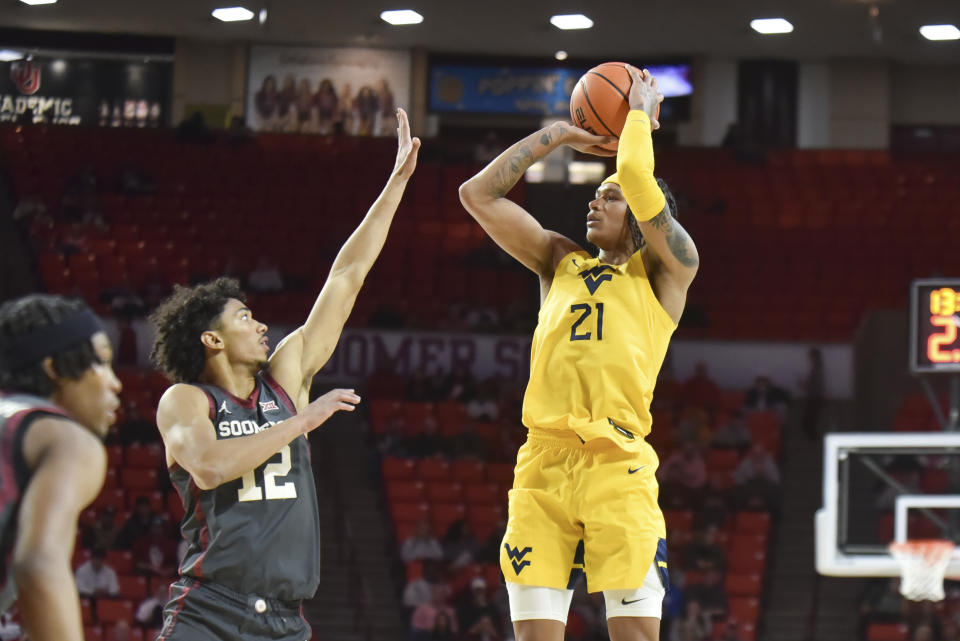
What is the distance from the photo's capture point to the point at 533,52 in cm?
1922

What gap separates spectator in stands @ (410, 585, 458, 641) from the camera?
1094cm

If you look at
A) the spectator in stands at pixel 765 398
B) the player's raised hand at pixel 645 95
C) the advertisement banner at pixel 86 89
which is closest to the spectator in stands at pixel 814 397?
the spectator in stands at pixel 765 398

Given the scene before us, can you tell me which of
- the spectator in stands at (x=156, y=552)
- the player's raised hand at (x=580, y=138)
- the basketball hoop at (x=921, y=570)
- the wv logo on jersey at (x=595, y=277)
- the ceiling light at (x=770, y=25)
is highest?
the ceiling light at (x=770, y=25)

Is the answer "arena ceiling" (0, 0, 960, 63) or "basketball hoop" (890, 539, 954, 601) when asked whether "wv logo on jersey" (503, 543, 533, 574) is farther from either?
"arena ceiling" (0, 0, 960, 63)

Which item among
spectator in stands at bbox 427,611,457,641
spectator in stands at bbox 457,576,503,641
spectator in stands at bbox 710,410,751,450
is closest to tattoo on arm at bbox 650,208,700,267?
spectator in stands at bbox 457,576,503,641

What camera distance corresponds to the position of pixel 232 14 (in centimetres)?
1738

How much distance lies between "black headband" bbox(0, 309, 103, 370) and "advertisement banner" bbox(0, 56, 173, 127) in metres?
16.7

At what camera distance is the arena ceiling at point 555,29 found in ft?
→ 54.2

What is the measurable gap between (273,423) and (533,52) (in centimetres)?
1590

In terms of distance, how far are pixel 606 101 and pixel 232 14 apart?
13788 mm

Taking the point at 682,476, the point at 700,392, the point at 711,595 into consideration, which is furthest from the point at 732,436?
the point at 711,595

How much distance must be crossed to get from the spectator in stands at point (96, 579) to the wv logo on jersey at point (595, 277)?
772 cm

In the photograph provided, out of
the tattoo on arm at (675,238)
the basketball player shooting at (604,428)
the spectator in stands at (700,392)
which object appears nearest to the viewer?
the basketball player shooting at (604,428)

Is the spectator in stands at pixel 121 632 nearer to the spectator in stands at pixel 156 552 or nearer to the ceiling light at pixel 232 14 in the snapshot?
the spectator in stands at pixel 156 552
